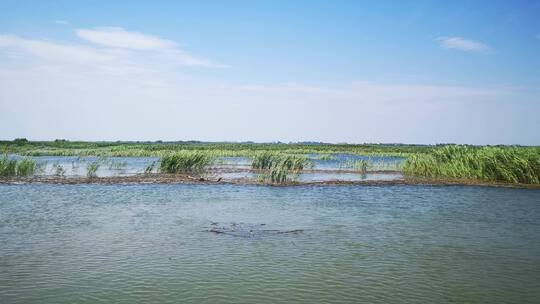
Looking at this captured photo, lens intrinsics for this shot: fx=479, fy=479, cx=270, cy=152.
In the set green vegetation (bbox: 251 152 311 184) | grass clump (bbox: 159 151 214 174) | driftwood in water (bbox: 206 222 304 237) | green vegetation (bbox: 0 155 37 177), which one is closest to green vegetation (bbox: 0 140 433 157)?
grass clump (bbox: 159 151 214 174)

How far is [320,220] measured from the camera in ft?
55.4

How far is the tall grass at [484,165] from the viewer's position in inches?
1127

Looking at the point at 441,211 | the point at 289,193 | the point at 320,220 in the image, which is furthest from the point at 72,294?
the point at 289,193

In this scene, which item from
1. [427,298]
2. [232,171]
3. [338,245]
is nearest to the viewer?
[427,298]

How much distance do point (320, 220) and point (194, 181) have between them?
15.6m

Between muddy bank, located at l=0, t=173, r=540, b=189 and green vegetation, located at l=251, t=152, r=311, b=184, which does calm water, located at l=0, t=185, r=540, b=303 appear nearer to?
muddy bank, located at l=0, t=173, r=540, b=189

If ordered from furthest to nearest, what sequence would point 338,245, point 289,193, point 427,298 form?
point 289,193 < point 338,245 < point 427,298

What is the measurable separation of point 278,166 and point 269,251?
776 inches

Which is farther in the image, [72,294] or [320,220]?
[320,220]

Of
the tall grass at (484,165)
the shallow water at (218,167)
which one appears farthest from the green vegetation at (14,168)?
the tall grass at (484,165)

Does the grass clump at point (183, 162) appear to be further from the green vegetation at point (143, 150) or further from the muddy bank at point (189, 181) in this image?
the green vegetation at point (143, 150)

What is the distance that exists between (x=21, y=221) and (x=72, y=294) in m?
8.72

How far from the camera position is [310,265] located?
→ 35.7ft

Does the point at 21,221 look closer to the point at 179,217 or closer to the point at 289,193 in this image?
the point at 179,217
